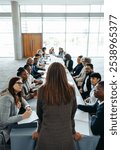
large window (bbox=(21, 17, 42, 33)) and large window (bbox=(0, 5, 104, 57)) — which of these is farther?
large window (bbox=(21, 17, 42, 33))

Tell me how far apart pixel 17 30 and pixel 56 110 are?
29.6 ft

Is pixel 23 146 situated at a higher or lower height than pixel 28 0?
lower

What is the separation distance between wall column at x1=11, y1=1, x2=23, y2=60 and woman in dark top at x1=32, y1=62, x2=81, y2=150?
8.91 m

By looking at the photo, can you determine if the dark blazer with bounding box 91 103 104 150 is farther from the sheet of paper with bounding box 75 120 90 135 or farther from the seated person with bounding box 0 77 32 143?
the seated person with bounding box 0 77 32 143

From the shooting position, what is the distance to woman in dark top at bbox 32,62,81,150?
1425mm

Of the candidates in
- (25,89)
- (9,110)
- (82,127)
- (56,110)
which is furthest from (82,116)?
(25,89)

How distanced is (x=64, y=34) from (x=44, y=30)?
1171 millimetres

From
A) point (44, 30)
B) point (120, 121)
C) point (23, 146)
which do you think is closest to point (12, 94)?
point (23, 146)

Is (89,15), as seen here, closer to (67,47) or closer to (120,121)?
(67,47)

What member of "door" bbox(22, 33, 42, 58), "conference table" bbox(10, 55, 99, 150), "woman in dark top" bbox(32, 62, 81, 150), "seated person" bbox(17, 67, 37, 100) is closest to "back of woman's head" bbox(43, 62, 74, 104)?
"woman in dark top" bbox(32, 62, 81, 150)

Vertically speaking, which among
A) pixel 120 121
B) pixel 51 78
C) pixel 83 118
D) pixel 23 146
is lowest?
pixel 23 146

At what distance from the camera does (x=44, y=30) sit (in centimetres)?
1096

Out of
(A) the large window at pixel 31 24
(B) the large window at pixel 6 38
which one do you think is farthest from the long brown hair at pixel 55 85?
(B) the large window at pixel 6 38

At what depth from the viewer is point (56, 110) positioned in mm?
1440
